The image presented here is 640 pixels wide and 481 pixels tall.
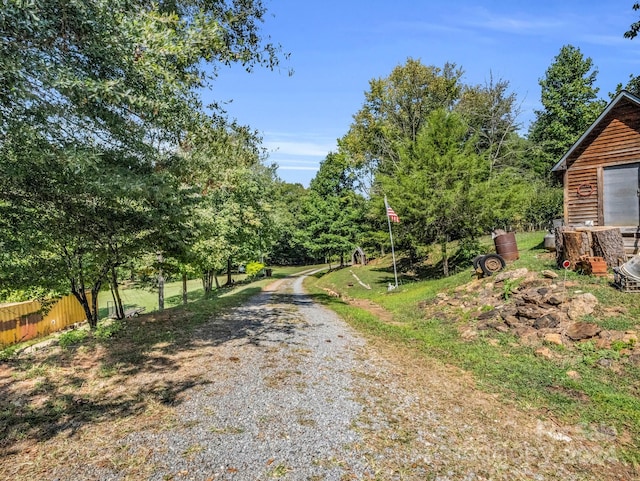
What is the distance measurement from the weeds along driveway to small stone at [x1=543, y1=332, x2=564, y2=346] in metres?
2.28

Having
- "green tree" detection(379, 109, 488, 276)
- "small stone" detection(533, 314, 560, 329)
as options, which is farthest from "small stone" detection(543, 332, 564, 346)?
"green tree" detection(379, 109, 488, 276)

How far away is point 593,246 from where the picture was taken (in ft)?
37.0

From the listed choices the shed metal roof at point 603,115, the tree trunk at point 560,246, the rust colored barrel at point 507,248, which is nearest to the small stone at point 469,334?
the tree trunk at point 560,246

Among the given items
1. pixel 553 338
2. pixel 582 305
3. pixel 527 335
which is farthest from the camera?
pixel 582 305

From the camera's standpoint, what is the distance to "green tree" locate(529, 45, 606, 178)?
36750 mm

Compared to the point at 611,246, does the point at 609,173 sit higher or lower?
higher

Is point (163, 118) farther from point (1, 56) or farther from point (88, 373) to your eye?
point (88, 373)

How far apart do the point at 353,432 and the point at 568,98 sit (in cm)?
4397

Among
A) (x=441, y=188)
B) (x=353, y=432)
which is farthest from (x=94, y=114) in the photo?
(x=441, y=188)

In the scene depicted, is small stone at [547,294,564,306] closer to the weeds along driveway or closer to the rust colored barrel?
the weeds along driveway

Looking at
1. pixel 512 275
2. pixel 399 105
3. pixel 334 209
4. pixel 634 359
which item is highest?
pixel 399 105

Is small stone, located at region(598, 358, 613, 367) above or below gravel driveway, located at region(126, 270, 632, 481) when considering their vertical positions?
below

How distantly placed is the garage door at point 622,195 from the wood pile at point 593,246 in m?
4.27

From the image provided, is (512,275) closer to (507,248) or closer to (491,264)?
(491,264)
